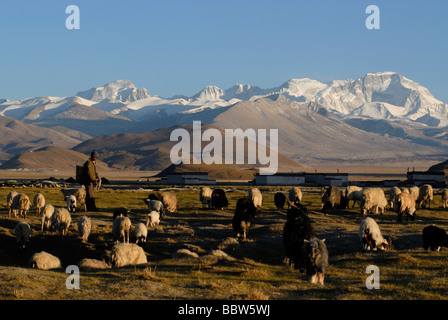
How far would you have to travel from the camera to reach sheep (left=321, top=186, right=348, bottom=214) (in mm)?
38650

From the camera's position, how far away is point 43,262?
21.2 metres

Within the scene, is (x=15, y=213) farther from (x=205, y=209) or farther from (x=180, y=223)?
(x=205, y=209)

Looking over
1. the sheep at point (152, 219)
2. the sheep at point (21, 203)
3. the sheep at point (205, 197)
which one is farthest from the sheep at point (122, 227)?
the sheep at point (205, 197)

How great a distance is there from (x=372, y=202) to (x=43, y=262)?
860 inches

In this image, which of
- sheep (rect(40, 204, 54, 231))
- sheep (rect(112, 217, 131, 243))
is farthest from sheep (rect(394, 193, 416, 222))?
sheep (rect(40, 204, 54, 231))

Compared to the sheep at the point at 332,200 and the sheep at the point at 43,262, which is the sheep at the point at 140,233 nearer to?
the sheep at the point at 43,262

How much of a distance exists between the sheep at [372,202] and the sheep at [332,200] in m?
2.62

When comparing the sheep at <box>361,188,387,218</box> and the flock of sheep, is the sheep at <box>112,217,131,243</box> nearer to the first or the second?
the flock of sheep

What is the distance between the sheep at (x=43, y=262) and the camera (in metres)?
21.1

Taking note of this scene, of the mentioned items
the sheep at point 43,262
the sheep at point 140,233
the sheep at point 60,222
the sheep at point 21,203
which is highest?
the sheep at point 21,203

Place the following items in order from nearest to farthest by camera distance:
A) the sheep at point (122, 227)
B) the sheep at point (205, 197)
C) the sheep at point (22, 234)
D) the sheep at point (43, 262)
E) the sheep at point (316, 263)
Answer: the sheep at point (316, 263)
the sheep at point (43, 262)
the sheep at point (22, 234)
the sheep at point (122, 227)
the sheep at point (205, 197)

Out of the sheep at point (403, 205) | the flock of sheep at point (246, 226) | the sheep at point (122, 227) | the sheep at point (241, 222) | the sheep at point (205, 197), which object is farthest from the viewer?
the sheep at point (205, 197)

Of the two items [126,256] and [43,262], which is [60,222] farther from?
[126,256]
